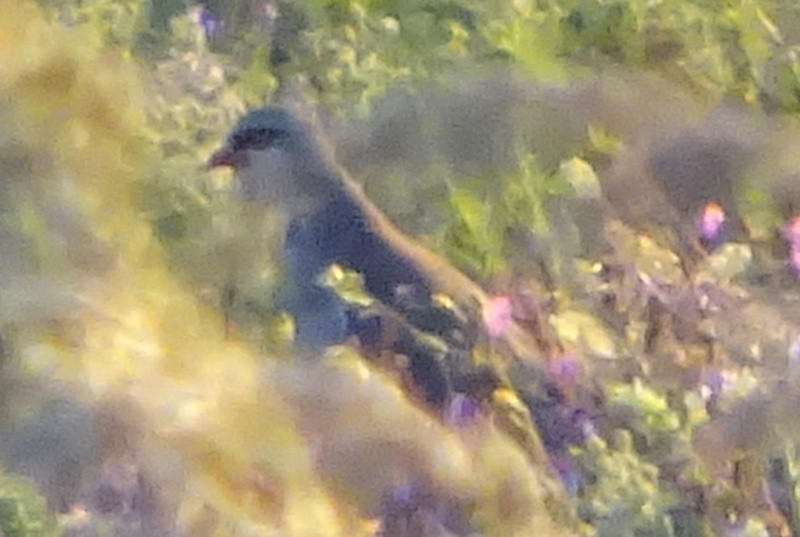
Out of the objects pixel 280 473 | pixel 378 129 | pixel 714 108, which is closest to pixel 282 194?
pixel 378 129

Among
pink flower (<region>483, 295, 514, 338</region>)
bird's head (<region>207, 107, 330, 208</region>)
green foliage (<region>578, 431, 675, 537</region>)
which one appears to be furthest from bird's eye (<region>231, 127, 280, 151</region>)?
green foliage (<region>578, 431, 675, 537</region>)

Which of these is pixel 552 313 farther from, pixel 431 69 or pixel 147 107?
pixel 147 107

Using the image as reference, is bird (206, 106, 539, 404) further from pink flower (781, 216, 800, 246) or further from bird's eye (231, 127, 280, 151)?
pink flower (781, 216, 800, 246)

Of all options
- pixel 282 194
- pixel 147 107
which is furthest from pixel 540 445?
pixel 147 107

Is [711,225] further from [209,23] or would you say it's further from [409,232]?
[209,23]

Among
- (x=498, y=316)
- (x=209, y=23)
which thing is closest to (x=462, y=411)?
(x=498, y=316)

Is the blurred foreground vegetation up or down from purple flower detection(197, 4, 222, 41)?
down

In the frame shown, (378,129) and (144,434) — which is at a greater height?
(378,129)
